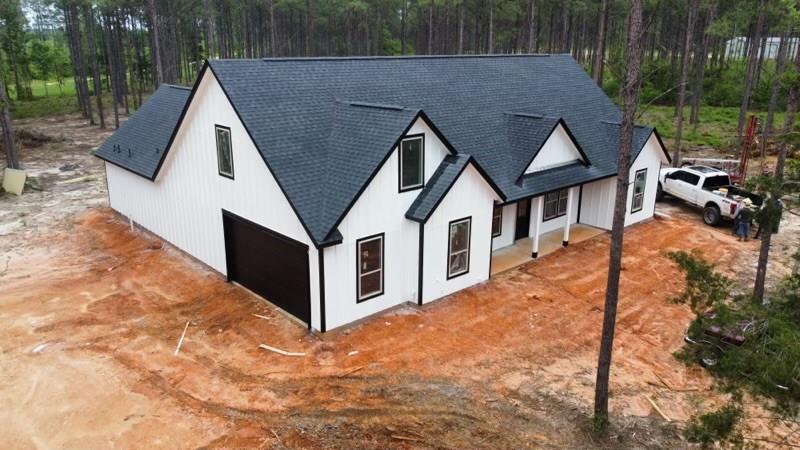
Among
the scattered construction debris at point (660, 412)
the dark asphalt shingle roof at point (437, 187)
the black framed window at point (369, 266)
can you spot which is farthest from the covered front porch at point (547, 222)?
the scattered construction debris at point (660, 412)

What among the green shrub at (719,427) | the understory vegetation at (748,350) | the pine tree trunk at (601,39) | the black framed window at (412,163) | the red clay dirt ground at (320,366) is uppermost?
the pine tree trunk at (601,39)

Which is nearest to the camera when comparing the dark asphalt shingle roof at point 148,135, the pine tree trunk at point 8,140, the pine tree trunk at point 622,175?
the pine tree trunk at point 622,175

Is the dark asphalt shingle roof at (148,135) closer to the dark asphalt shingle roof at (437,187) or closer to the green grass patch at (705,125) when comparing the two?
the dark asphalt shingle roof at (437,187)

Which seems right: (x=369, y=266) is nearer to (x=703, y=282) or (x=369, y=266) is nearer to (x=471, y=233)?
(x=471, y=233)

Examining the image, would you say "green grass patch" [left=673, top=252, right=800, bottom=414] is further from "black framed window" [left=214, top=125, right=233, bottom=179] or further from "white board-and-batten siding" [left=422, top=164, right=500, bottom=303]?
"black framed window" [left=214, top=125, right=233, bottom=179]

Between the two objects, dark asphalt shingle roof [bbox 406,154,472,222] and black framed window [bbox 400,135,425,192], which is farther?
dark asphalt shingle roof [bbox 406,154,472,222]

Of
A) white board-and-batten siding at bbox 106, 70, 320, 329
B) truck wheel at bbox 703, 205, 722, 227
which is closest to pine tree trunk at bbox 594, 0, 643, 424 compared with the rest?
white board-and-batten siding at bbox 106, 70, 320, 329

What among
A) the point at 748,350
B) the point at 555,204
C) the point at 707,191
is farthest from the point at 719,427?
the point at 707,191
